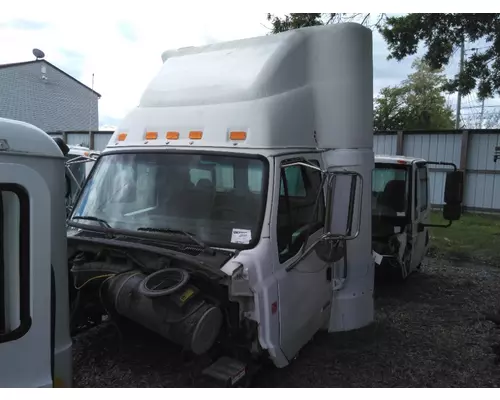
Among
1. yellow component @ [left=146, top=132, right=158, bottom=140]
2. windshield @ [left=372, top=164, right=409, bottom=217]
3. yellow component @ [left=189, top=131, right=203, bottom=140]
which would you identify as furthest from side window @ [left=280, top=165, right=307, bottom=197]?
windshield @ [left=372, top=164, right=409, bottom=217]

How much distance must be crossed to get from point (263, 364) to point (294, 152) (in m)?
1.79

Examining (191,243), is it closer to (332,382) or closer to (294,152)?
(294,152)

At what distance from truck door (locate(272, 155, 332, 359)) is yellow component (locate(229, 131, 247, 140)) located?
35cm

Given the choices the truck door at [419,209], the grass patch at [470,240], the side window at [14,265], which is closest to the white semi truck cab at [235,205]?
the side window at [14,265]

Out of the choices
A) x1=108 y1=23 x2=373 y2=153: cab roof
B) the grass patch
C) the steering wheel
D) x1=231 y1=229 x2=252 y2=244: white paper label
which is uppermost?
x1=108 y1=23 x2=373 y2=153: cab roof

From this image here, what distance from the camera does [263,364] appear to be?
3709 mm

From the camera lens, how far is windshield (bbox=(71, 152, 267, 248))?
360cm

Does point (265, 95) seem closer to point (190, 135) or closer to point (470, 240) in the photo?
point (190, 135)

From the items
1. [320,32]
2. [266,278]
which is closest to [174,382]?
[266,278]

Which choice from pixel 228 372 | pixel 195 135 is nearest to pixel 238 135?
pixel 195 135

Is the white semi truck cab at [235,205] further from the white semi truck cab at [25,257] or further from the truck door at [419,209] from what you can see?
the truck door at [419,209]

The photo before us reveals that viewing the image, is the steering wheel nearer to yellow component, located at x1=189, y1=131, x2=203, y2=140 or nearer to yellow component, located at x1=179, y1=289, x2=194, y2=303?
yellow component, located at x1=189, y1=131, x2=203, y2=140

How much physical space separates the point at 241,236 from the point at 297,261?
620 millimetres

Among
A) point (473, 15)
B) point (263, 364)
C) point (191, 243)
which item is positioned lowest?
point (263, 364)
